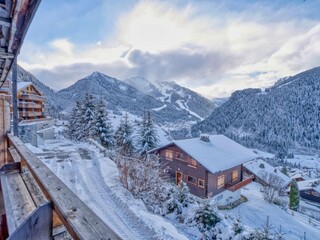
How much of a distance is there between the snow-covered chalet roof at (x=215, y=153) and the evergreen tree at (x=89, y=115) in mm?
9262

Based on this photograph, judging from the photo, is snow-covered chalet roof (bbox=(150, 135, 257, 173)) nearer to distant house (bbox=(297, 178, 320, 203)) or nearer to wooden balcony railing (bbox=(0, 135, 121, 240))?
wooden balcony railing (bbox=(0, 135, 121, 240))

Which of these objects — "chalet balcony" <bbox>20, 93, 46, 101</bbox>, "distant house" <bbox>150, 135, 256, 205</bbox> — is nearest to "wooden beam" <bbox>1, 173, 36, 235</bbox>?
"distant house" <bbox>150, 135, 256, 205</bbox>

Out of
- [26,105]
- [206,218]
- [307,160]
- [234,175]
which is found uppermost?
[26,105]

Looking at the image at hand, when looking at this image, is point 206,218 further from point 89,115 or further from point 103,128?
point 89,115

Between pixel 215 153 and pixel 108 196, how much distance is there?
1280 centimetres

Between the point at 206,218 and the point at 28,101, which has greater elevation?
the point at 28,101

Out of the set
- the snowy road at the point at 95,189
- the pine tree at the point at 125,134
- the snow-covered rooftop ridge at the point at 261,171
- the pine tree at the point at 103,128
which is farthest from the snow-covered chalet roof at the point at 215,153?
the snow-covered rooftop ridge at the point at 261,171

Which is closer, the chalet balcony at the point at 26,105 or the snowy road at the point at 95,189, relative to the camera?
the snowy road at the point at 95,189

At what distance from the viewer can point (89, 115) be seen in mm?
23000

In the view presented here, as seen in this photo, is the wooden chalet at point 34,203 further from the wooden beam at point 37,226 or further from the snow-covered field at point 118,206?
the snow-covered field at point 118,206

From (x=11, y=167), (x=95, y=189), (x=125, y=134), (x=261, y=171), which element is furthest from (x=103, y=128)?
(x=261, y=171)

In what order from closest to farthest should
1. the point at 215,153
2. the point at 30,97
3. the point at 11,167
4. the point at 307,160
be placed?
1. the point at 11,167
2. the point at 215,153
3. the point at 30,97
4. the point at 307,160

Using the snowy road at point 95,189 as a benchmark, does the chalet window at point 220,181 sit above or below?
below

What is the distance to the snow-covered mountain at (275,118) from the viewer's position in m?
81.5
